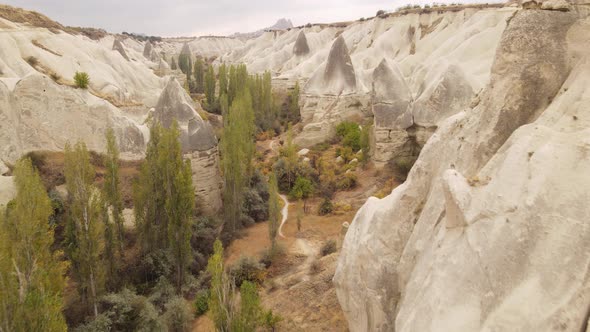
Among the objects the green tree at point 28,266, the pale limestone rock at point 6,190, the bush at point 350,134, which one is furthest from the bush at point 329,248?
the bush at point 350,134

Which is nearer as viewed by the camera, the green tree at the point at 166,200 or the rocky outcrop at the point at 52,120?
the green tree at the point at 166,200

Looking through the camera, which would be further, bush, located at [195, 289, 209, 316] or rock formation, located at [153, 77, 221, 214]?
rock formation, located at [153, 77, 221, 214]

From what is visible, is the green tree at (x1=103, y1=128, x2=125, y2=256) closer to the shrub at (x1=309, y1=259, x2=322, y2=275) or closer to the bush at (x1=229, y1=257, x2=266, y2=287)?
the bush at (x1=229, y1=257, x2=266, y2=287)

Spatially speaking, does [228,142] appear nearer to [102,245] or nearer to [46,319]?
[102,245]

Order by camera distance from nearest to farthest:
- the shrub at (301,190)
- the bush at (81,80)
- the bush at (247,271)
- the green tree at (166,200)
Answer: the green tree at (166,200) < the bush at (247,271) < the bush at (81,80) < the shrub at (301,190)

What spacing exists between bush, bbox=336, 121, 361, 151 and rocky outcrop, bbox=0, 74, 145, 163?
12.1 metres

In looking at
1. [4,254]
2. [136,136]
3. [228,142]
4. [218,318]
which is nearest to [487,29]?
[228,142]

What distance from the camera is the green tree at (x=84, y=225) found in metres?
10.3

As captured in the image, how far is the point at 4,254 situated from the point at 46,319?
1.78m

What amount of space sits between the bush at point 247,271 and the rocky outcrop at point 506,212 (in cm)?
679

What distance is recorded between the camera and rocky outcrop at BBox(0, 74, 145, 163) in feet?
47.8

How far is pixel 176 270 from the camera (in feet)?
43.4

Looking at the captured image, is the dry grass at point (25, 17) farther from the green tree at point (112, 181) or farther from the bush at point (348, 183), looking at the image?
the bush at point (348, 183)

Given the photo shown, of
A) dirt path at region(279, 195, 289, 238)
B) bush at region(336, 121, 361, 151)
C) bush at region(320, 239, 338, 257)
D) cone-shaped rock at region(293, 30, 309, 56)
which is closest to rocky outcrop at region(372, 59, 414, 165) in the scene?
bush at region(336, 121, 361, 151)
